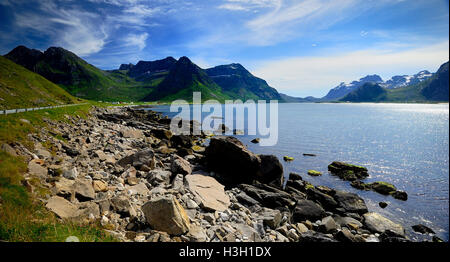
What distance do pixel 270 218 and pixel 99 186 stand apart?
36.3ft

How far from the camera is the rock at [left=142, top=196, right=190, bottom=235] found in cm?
932

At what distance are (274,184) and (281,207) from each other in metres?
6.12

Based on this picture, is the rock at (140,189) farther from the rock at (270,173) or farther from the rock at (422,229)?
the rock at (422,229)

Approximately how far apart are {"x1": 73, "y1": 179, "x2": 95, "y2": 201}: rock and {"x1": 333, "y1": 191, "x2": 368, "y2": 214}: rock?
2077 cm

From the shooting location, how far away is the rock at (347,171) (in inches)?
1141

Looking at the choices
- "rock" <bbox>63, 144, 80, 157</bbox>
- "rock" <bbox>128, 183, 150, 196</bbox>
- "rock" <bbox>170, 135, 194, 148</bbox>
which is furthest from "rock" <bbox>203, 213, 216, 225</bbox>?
"rock" <bbox>170, 135, 194, 148</bbox>

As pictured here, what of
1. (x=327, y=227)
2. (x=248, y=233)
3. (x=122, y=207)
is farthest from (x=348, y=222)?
(x=122, y=207)

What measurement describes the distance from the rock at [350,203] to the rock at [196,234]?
15.7 metres

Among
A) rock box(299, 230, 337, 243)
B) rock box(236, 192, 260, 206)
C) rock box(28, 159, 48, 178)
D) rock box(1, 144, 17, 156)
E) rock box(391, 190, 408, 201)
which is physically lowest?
rock box(391, 190, 408, 201)

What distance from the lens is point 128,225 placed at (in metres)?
9.36

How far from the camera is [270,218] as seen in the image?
537 inches

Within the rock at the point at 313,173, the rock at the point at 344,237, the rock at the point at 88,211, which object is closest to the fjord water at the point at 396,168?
the rock at the point at 313,173

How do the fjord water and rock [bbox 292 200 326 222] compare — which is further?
the fjord water

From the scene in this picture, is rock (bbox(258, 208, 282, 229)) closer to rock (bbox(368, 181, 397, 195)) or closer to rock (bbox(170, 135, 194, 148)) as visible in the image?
rock (bbox(368, 181, 397, 195))
